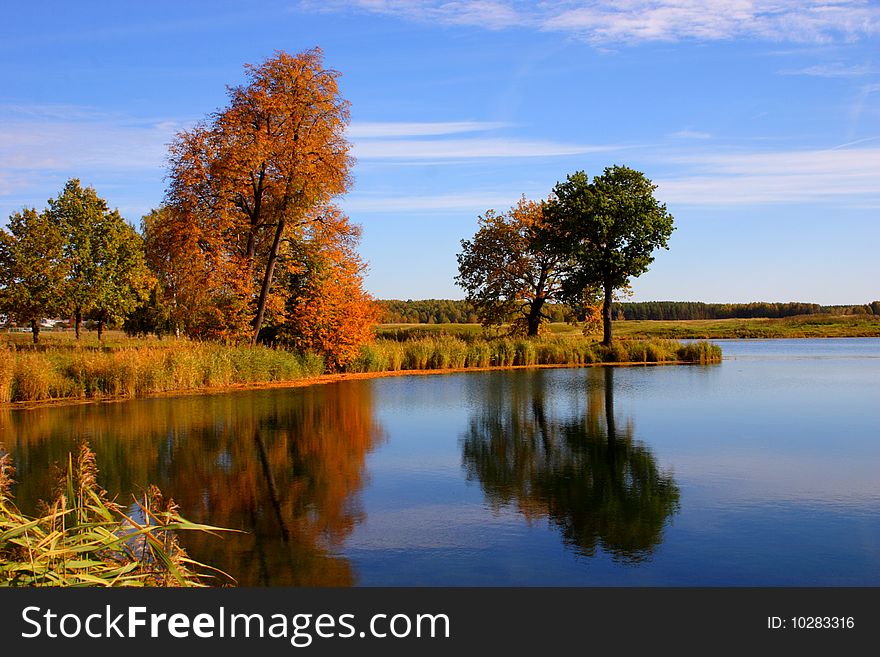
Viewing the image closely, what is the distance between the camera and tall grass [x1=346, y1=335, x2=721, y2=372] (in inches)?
1248

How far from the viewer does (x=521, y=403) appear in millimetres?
19625

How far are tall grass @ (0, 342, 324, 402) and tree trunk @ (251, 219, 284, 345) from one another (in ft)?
9.64

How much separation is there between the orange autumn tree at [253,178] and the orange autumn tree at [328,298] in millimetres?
1129

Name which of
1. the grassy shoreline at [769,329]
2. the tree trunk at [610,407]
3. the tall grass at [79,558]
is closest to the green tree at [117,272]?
the grassy shoreline at [769,329]

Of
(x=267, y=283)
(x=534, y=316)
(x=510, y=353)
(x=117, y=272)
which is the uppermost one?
(x=117, y=272)

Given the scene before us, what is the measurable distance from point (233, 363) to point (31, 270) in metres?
24.3

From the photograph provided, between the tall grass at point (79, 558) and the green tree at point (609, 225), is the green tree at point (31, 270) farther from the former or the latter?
the tall grass at point (79, 558)

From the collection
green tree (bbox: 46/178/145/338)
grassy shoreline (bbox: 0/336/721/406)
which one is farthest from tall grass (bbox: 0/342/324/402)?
green tree (bbox: 46/178/145/338)

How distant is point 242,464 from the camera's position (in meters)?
11.3

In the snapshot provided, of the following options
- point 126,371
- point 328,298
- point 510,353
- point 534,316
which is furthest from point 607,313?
point 126,371

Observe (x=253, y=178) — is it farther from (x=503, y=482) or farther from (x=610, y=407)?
(x=503, y=482)
